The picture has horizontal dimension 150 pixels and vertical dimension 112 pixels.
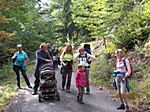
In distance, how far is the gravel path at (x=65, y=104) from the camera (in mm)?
9242

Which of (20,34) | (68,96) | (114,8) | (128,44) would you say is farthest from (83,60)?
(20,34)

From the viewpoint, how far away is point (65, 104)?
9805mm

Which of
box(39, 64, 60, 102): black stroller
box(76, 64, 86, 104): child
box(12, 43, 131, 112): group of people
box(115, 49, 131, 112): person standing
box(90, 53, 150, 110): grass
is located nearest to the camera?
box(115, 49, 131, 112): person standing

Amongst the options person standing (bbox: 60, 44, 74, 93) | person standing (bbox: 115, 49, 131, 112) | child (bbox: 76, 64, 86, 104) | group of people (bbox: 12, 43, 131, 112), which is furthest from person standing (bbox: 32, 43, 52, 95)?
person standing (bbox: 115, 49, 131, 112)

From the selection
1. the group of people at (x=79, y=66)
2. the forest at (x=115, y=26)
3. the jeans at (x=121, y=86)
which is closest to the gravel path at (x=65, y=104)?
the group of people at (x=79, y=66)

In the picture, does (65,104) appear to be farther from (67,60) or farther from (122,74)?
(122,74)

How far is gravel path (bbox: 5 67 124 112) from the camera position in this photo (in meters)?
9.24

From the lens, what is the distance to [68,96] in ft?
36.1

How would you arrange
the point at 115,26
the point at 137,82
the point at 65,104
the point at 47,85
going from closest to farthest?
1. the point at 65,104
2. the point at 47,85
3. the point at 137,82
4. the point at 115,26

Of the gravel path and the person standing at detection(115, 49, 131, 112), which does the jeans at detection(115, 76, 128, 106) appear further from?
the gravel path

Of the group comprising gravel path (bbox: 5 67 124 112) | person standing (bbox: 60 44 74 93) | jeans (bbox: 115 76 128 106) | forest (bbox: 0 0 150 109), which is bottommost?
gravel path (bbox: 5 67 124 112)

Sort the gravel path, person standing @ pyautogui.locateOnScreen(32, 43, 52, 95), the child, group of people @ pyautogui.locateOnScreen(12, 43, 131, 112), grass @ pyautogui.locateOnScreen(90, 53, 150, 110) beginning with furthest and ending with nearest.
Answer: person standing @ pyautogui.locateOnScreen(32, 43, 52, 95)
the child
grass @ pyautogui.locateOnScreen(90, 53, 150, 110)
the gravel path
group of people @ pyautogui.locateOnScreen(12, 43, 131, 112)

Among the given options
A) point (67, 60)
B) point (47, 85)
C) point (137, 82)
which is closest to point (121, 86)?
point (47, 85)

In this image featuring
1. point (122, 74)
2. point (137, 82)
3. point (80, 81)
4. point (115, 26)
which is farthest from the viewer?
point (115, 26)
